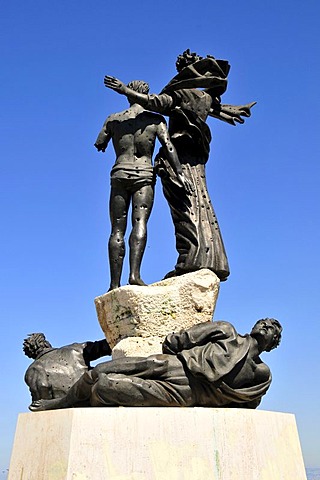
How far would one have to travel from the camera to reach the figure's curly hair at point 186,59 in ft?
24.8

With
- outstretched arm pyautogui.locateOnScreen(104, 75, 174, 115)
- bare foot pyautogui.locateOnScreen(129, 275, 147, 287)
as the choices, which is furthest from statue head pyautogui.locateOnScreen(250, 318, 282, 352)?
outstretched arm pyautogui.locateOnScreen(104, 75, 174, 115)

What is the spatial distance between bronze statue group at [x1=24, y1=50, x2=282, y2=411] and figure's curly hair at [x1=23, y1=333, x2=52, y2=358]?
10 mm

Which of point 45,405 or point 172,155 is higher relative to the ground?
point 172,155

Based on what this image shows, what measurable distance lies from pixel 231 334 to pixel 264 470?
1.11 meters

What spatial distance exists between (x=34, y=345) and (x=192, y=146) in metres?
2.66

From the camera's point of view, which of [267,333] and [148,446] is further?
[267,333]

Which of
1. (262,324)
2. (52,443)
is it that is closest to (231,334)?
(262,324)

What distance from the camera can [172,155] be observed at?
7.09 meters

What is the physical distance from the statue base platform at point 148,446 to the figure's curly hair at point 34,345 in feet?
4.51

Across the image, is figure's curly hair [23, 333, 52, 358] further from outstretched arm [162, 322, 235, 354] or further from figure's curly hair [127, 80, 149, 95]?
figure's curly hair [127, 80, 149, 95]

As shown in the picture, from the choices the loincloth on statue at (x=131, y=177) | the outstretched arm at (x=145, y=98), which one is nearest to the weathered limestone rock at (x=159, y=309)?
the loincloth on statue at (x=131, y=177)

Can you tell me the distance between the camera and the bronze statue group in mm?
5586

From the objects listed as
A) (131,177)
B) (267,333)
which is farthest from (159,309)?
(131,177)

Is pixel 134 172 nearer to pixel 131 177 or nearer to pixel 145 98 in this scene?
pixel 131 177
